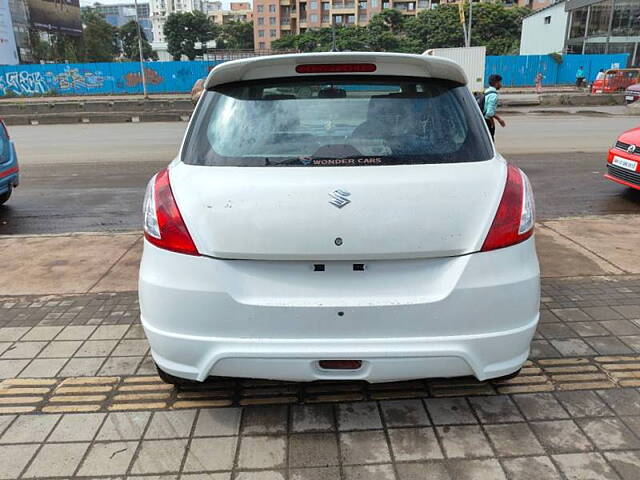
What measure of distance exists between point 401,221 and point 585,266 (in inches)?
137

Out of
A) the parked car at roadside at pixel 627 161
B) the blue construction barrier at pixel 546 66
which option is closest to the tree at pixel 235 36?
the blue construction barrier at pixel 546 66

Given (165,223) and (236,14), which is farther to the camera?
(236,14)

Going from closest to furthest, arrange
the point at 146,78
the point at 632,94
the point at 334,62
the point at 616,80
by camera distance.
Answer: the point at 334,62 → the point at 632,94 → the point at 616,80 → the point at 146,78

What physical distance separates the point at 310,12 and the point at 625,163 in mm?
106830

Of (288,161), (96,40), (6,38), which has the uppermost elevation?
(96,40)

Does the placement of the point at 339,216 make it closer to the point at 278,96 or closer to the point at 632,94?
the point at 278,96

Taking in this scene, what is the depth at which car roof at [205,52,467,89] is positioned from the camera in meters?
2.71

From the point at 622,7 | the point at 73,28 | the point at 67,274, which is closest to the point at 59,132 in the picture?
the point at 67,274

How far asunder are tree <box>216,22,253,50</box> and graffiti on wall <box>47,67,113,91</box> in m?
84.3

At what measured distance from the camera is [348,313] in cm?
235

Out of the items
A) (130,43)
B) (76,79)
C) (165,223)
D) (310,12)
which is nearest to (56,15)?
(76,79)

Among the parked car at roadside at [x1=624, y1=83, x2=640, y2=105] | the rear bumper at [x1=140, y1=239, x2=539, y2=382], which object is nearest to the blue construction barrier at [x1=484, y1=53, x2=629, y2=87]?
the parked car at roadside at [x1=624, y1=83, x2=640, y2=105]

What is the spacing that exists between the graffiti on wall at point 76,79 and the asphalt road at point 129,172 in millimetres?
24481

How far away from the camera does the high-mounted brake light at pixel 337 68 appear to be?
8.99 feet
